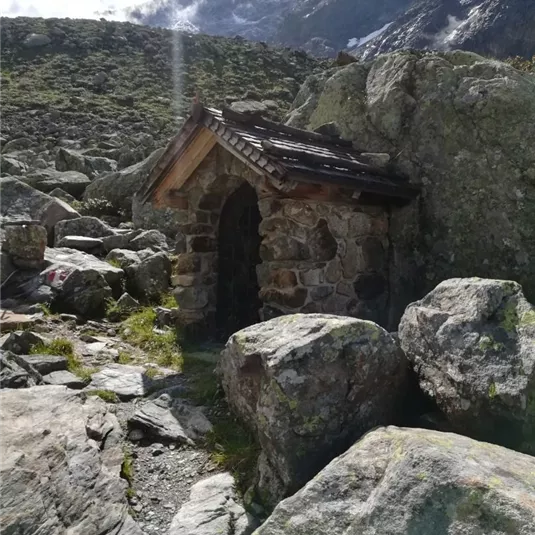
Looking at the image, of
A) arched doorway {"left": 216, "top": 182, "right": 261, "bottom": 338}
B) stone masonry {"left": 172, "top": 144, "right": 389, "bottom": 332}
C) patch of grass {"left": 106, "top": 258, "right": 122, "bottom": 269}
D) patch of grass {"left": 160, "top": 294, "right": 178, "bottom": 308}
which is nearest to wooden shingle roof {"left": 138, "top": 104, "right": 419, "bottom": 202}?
stone masonry {"left": 172, "top": 144, "right": 389, "bottom": 332}

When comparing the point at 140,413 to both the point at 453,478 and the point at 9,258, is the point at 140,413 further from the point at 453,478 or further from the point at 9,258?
the point at 9,258

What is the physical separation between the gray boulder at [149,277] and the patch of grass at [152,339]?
79 cm

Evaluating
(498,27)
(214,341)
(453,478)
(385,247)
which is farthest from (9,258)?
(498,27)

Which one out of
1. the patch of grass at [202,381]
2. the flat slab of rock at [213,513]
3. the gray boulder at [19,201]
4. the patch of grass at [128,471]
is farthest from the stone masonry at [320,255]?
the gray boulder at [19,201]

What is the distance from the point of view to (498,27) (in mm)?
51375

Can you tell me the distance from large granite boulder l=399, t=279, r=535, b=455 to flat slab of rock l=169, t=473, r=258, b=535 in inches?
53.2

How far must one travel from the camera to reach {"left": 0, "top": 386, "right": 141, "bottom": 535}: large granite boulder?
2.62 meters

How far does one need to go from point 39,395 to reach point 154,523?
1295 millimetres

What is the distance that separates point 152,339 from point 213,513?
→ 12.5 ft

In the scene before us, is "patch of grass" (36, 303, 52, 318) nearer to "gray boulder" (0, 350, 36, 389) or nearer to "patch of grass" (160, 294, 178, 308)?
"patch of grass" (160, 294, 178, 308)

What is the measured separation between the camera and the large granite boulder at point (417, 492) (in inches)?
75.6

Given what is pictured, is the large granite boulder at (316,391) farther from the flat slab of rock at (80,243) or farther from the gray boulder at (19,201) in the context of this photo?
the gray boulder at (19,201)

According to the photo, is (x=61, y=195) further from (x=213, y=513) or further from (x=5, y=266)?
(x=213, y=513)

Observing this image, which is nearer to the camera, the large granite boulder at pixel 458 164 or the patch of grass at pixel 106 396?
the patch of grass at pixel 106 396
